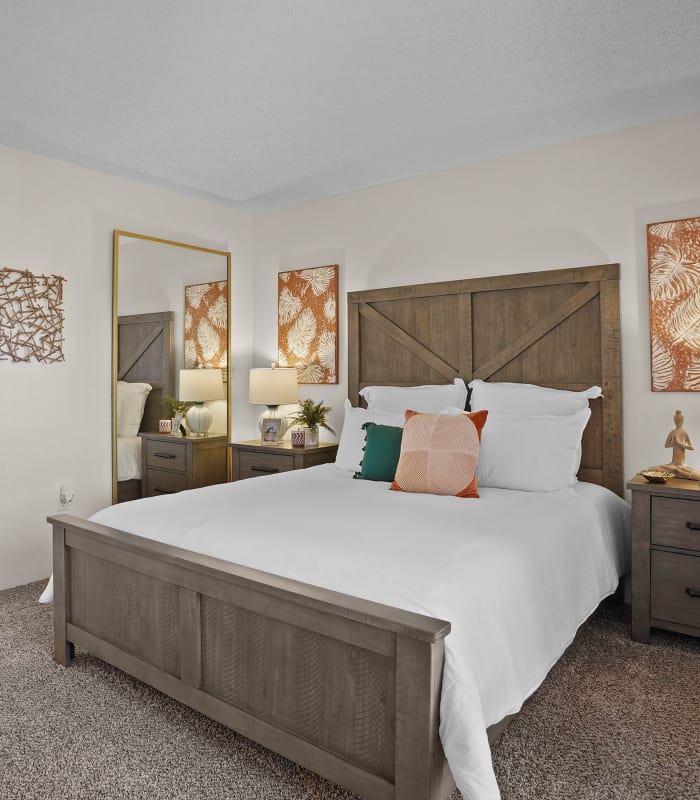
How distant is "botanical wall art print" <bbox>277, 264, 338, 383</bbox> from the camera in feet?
14.5

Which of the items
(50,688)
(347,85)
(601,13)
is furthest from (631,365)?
(50,688)

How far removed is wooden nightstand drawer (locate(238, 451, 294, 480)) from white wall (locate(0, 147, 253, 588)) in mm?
878

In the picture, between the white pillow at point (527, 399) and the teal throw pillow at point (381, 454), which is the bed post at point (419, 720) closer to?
the teal throw pillow at point (381, 454)

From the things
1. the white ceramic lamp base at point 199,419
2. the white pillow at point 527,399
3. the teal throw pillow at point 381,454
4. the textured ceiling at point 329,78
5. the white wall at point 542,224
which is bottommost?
the teal throw pillow at point 381,454

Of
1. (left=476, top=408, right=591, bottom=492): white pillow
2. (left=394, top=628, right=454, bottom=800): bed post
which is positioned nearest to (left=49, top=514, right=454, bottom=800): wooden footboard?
(left=394, top=628, right=454, bottom=800): bed post

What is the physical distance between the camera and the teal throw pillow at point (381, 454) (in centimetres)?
312

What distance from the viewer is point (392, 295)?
407 centimetres

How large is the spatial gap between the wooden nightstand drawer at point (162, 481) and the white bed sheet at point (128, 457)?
0.09 meters

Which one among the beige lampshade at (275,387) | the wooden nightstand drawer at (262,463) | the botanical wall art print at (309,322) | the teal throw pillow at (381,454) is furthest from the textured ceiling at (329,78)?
the wooden nightstand drawer at (262,463)

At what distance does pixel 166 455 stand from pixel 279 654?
8.78ft

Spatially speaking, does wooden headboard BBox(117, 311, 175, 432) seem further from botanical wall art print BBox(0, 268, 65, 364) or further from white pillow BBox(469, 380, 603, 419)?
white pillow BBox(469, 380, 603, 419)

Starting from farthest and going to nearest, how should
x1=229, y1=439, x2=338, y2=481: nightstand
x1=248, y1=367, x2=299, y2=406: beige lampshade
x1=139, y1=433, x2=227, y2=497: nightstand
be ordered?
1. x1=248, y1=367, x2=299, y2=406: beige lampshade
2. x1=139, y1=433, x2=227, y2=497: nightstand
3. x1=229, y1=439, x2=338, y2=481: nightstand

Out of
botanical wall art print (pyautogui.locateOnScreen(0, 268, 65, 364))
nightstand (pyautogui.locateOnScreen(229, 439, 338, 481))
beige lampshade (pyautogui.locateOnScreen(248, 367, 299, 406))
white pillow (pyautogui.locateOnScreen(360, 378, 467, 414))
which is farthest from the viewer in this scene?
beige lampshade (pyautogui.locateOnScreen(248, 367, 299, 406))

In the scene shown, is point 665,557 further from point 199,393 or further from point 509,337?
point 199,393
